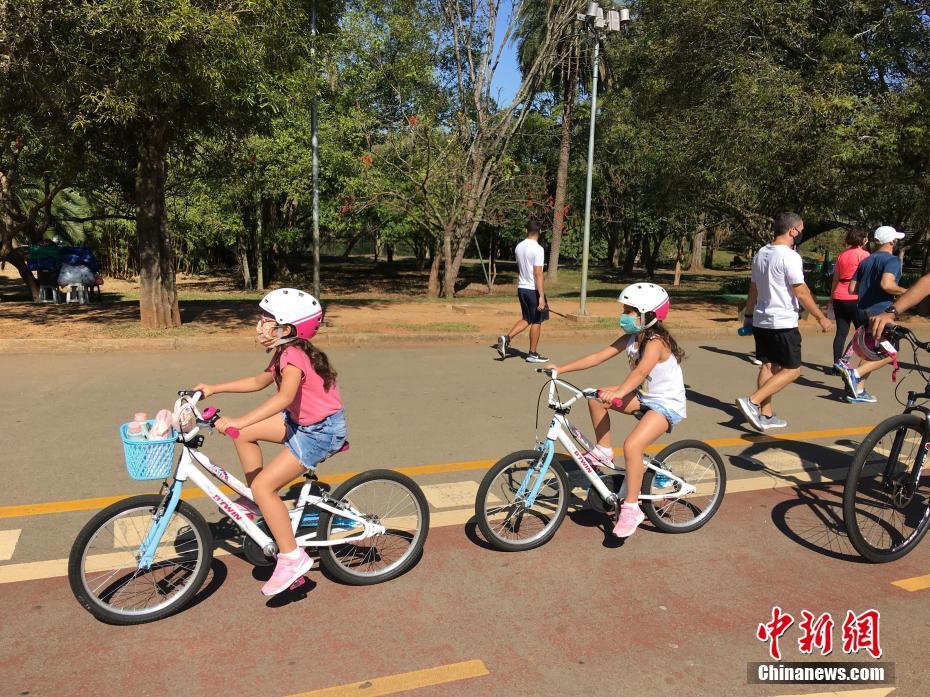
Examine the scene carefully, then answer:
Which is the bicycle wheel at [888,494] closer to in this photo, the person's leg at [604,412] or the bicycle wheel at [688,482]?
the bicycle wheel at [688,482]

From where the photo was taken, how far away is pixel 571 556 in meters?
4.23

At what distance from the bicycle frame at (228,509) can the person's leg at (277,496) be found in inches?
3.1

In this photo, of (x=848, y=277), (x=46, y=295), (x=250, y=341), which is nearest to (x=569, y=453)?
(x=848, y=277)

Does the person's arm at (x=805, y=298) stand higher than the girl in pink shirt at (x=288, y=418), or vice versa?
the person's arm at (x=805, y=298)

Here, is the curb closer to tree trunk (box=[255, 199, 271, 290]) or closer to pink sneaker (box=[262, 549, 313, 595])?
pink sneaker (box=[262, 549, 313, 595])

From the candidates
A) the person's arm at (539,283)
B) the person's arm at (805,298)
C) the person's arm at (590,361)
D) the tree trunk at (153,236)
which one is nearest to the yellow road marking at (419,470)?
the person's arm at (805,298)

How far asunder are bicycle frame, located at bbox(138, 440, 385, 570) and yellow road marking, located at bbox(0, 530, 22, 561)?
1157 mm

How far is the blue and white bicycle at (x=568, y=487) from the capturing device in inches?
164

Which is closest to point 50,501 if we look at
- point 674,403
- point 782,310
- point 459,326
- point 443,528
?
point 443,528

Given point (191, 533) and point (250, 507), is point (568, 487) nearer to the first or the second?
point (250, 507)

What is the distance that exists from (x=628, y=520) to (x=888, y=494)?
162 cm

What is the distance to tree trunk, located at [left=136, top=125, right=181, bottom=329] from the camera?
11.1 metres

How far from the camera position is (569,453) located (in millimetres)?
4320

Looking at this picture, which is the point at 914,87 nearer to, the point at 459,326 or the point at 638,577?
the point at 459,326
